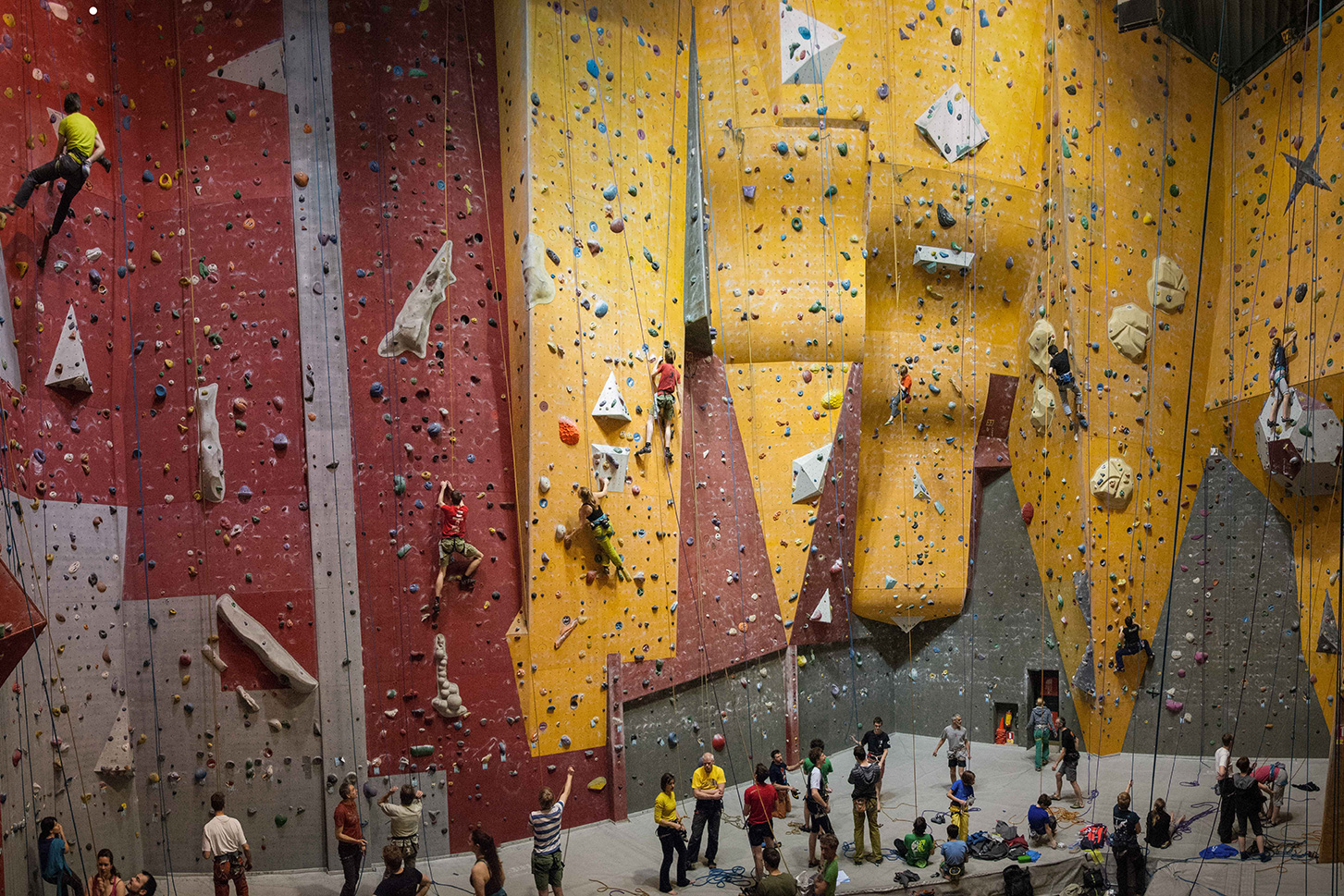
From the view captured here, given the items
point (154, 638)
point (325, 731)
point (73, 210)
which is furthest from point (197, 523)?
point (73, 210)

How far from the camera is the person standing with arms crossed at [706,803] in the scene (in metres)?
7.32

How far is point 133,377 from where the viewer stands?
26.1 feet

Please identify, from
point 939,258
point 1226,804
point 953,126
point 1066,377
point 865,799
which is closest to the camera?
point 865,799

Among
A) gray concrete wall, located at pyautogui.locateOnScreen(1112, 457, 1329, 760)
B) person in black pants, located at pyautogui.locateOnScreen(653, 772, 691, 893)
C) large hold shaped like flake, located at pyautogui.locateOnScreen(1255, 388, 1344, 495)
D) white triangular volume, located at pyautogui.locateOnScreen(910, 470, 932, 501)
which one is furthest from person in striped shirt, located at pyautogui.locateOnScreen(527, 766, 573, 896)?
A: large hold shaped like flake, located at pyautogui.locateOnScreen(1255, 388, 1344, 495)

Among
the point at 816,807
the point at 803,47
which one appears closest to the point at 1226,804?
the point at 816,807

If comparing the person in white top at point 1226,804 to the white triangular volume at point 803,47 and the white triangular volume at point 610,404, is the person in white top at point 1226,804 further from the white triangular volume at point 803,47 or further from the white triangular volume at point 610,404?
the white triangular volume at point 803,47

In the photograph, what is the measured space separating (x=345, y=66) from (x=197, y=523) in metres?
4.14

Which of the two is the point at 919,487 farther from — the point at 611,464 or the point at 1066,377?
the point at 611,464

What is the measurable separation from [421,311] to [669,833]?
4.81 metres

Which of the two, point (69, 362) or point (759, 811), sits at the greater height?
point (69, 362)

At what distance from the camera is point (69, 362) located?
7.43 metres

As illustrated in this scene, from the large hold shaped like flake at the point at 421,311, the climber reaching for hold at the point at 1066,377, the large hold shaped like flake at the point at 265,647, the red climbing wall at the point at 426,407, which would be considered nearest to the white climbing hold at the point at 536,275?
the red climbing wall at the point at 426,407

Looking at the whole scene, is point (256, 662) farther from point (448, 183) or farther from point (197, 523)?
point (448, 183)

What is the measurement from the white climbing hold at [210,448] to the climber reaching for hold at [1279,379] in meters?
10.3
